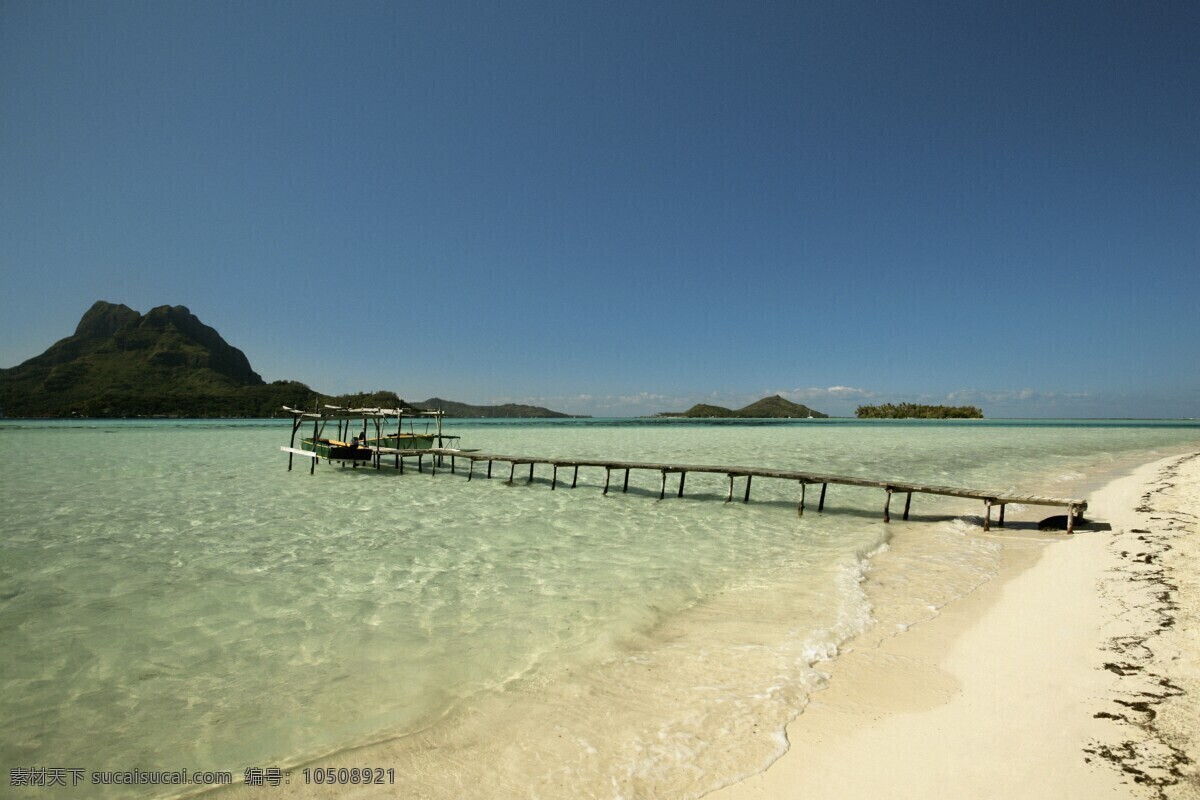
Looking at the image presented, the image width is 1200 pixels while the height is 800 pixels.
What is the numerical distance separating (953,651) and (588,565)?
5.28m

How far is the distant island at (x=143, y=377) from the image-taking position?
12150 cm

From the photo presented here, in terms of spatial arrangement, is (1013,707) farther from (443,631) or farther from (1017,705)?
(443,631)

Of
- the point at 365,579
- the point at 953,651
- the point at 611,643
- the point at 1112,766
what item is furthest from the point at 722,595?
the point at 365,579

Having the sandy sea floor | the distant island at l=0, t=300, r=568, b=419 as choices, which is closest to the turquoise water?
the sandy sea floor

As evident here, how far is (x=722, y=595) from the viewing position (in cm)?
735

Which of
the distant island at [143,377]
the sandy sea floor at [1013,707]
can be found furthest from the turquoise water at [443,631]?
the distant island at [143,377]

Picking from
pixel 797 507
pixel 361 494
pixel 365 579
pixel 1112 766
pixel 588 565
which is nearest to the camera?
pixel 1112 766

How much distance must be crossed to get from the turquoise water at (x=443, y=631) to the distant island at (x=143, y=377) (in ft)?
366

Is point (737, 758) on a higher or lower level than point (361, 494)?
higher

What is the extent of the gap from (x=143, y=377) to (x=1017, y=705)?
190065 mm

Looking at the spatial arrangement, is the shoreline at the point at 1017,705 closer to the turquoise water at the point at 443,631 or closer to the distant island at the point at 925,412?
the turquoise water at the point at 443,631

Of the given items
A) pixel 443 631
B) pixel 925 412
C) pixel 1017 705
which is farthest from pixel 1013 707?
pixel 925 412

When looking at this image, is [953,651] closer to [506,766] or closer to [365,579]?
[506,766]

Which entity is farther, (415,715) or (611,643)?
(611,643)
